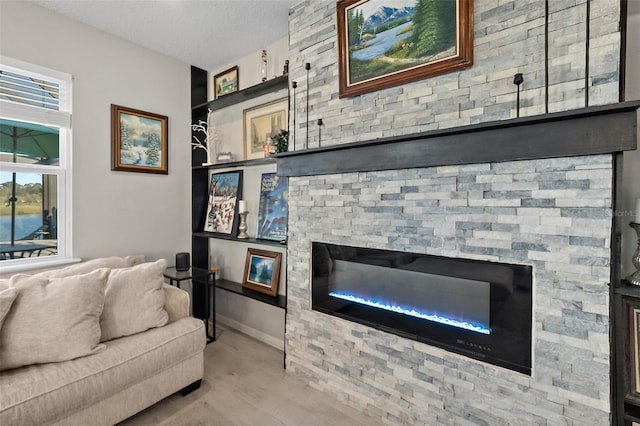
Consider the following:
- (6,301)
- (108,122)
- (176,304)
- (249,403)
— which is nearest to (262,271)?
(176,304)

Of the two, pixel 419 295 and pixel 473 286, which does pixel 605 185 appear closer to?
pixel 473 286

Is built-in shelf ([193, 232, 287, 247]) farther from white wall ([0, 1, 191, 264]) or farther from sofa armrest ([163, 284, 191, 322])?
sofa armrest ([163, 284, 191, 322])

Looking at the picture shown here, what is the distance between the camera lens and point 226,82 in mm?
3404

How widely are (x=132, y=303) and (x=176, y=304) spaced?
0.32 meters

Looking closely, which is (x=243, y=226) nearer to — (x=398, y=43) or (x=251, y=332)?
(x=251, y=332)

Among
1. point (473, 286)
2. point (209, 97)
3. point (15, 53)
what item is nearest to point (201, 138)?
point (209, 97)

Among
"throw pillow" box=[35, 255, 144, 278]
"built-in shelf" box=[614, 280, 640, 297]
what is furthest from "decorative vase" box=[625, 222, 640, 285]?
"throw pillow" box=[35, 255, 144, 278]

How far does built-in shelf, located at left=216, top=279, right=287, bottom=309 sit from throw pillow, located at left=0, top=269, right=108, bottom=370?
1.19 m

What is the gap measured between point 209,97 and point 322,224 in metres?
2.35

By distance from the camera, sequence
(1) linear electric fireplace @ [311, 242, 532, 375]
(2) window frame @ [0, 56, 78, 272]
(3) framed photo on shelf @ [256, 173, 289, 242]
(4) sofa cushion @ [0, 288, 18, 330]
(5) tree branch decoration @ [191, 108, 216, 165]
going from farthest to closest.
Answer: (5) tree branch decoration @ [191, 108, 216, 165], (3) framed photo on shelf @ [256, 173, 289, 242], (2) window frame @ [0, 56, 78, 272], (4) sofa cushion @ [0, 288, 18, 330], (1) linear electric fireplace @ [311, 242, 532, 375]

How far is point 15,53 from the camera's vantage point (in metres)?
2.36

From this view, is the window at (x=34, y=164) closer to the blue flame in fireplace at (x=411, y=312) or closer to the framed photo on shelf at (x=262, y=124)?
the framed photo on shelf at (x=262, y=124)

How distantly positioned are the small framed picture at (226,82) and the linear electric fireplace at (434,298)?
2.05 meters

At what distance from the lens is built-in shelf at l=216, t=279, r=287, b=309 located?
105 inches
